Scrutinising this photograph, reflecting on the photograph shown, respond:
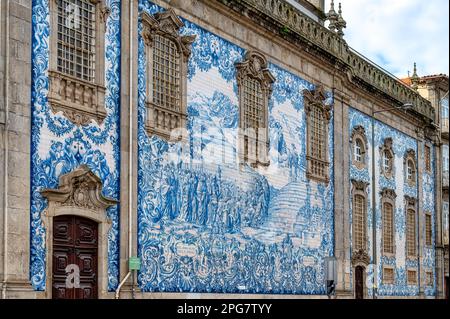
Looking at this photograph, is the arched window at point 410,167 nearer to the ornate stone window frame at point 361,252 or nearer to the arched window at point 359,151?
the arched window at point 359,151

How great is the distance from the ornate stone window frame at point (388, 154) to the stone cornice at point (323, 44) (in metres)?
1.72

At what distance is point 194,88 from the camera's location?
18.6 m

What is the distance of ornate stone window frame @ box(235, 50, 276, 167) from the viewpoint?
67.2ft

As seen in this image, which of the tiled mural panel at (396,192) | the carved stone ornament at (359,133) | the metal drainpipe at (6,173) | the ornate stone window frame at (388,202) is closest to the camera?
the metal drainpipe at (6,173)

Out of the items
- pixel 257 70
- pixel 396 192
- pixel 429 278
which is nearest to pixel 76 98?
pixel 257 70

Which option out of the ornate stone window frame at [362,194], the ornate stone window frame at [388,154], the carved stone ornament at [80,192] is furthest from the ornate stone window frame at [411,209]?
the carved stone ornament at [80,192]

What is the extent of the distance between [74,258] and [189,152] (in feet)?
14.6

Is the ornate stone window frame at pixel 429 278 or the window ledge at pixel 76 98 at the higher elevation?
the window ledge at pixel 76 98

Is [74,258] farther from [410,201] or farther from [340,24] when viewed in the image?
[410,201]

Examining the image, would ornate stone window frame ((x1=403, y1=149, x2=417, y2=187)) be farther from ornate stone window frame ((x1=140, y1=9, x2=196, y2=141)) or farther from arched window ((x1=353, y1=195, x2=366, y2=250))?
ornate stone window frame ((x1=140, y1=9, x2=196, y2=141))

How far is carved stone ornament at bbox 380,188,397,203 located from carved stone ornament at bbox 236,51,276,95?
9.73 metres

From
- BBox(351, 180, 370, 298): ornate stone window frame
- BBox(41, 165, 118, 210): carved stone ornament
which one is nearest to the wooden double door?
BBox(41, 165, 118, 210): carved stone ornament

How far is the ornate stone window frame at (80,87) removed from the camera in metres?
14.2

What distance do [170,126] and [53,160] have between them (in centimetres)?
398
